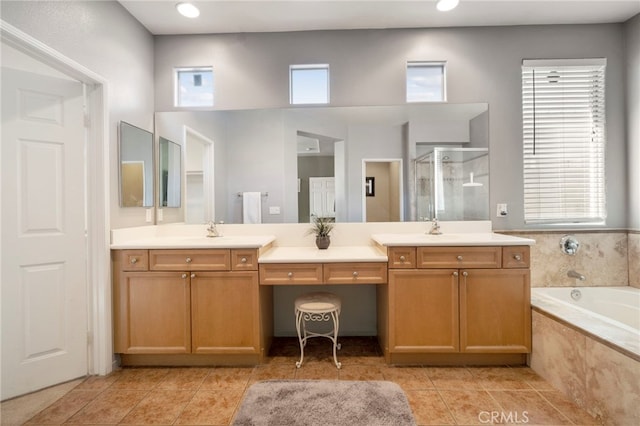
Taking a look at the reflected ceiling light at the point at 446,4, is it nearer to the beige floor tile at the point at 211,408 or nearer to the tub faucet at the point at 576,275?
the tub faucet at the point at 576,275

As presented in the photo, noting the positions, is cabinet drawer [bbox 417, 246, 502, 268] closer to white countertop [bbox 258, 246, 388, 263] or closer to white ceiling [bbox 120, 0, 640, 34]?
white countertop [bbox 258, 246, 388, 263]

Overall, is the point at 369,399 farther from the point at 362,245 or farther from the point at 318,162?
the point at 318,162

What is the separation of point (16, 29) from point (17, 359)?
6.36ft

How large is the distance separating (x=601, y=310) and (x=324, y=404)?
8.09 ft

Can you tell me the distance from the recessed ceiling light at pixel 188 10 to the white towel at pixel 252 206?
4.96 ft

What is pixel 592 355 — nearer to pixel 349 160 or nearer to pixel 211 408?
pixel 349 160

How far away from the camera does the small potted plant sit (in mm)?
2498

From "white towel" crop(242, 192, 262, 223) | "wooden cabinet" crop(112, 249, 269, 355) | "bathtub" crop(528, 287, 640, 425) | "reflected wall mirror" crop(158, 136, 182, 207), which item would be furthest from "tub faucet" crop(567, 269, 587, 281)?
"reflected wall mirror" crop(158, 136, 182, 207)

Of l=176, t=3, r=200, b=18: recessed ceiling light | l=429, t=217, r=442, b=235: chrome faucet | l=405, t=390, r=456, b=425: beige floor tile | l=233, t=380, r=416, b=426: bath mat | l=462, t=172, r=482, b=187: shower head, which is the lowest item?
l=405, t=390, r=456, b=425: beige floor tile

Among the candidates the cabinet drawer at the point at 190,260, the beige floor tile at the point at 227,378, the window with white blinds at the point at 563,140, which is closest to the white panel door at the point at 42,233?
the cabinet drawer at the point at 190,260

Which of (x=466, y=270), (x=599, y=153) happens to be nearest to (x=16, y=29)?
(x=466, y=270)

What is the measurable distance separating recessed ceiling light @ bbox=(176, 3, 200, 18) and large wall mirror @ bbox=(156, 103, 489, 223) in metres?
0.83

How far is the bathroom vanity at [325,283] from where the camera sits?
2.12 m

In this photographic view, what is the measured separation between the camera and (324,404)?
1.74 m
